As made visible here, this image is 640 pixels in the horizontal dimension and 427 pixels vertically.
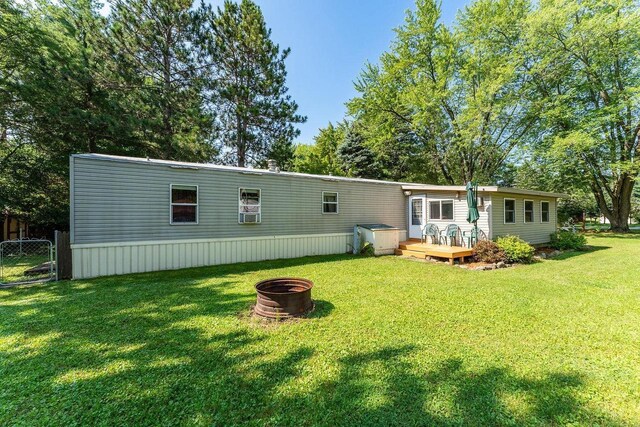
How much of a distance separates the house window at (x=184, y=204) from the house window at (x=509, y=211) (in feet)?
37.2

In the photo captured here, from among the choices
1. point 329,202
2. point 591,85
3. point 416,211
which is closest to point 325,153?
point 416,211

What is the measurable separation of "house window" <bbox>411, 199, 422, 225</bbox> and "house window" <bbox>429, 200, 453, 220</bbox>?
1.97 ft

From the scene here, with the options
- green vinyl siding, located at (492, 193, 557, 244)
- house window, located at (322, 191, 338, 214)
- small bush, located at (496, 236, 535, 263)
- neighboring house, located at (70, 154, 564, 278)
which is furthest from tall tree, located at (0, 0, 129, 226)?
green vinyl siding, located at (492, 193, 557, 244)

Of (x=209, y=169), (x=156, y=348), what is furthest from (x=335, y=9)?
(x=156, y=348)

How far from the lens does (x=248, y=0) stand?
48.2ft

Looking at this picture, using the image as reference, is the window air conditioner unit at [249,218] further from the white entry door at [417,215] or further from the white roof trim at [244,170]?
the white entry door at [417,215]

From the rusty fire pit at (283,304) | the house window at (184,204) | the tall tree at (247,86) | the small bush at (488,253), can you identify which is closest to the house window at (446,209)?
the small bush at (488,253)

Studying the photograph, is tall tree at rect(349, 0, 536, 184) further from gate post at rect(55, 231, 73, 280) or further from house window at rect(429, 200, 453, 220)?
gate post at rect(55, 231, 73, 280)

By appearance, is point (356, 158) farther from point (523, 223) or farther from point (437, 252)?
point (437, 252)

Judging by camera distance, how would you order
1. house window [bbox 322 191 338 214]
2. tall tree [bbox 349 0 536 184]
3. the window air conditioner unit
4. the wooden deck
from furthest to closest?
tall tree [bbox 349 0 536 184] → house window [bbox 322 191 338 214] → the window air conditioner unit → the wooden deck

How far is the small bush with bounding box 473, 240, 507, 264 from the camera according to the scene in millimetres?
8461

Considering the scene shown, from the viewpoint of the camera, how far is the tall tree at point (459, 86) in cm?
1579

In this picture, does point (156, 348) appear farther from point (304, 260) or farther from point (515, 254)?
point (515, 254)

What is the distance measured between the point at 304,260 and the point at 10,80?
1351cm
